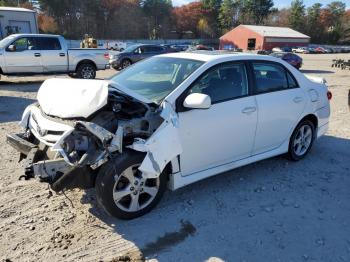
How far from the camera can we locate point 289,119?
5090mm

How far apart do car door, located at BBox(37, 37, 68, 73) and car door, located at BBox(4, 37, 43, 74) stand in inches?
7.5

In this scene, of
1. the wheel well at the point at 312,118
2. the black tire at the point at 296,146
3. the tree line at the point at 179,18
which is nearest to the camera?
the black tire at the point at 296,146

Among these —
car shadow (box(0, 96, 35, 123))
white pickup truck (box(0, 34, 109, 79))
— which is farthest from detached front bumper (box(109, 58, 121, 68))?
car shadow (box(0, 96, 35, 123))

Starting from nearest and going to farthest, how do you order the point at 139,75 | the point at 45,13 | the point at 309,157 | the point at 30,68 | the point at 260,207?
the point at 260,207
the point at 139,75
the point at 309,157
the point at 30,68
the point at 45,13

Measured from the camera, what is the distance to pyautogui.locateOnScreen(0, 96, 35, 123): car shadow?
8375 millimetres

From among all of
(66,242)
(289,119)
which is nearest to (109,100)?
(66,242)

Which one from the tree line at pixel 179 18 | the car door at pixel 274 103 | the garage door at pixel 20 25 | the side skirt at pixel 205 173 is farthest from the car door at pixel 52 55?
the tree line at pixel 179 18

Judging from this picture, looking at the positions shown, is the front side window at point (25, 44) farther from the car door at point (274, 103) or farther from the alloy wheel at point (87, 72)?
the car door at point (274, 103)

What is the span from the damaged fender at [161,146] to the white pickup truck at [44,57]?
11759mm

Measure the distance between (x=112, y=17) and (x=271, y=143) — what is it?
8593cm

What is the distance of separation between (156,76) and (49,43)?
11.2 metres

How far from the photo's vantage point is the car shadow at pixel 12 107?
8375 mm

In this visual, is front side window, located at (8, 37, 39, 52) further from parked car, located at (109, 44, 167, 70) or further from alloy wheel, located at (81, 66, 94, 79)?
parked car, located at (109, 44, 167, 70)

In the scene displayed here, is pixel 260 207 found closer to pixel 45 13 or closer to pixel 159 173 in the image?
pixel 159 173
